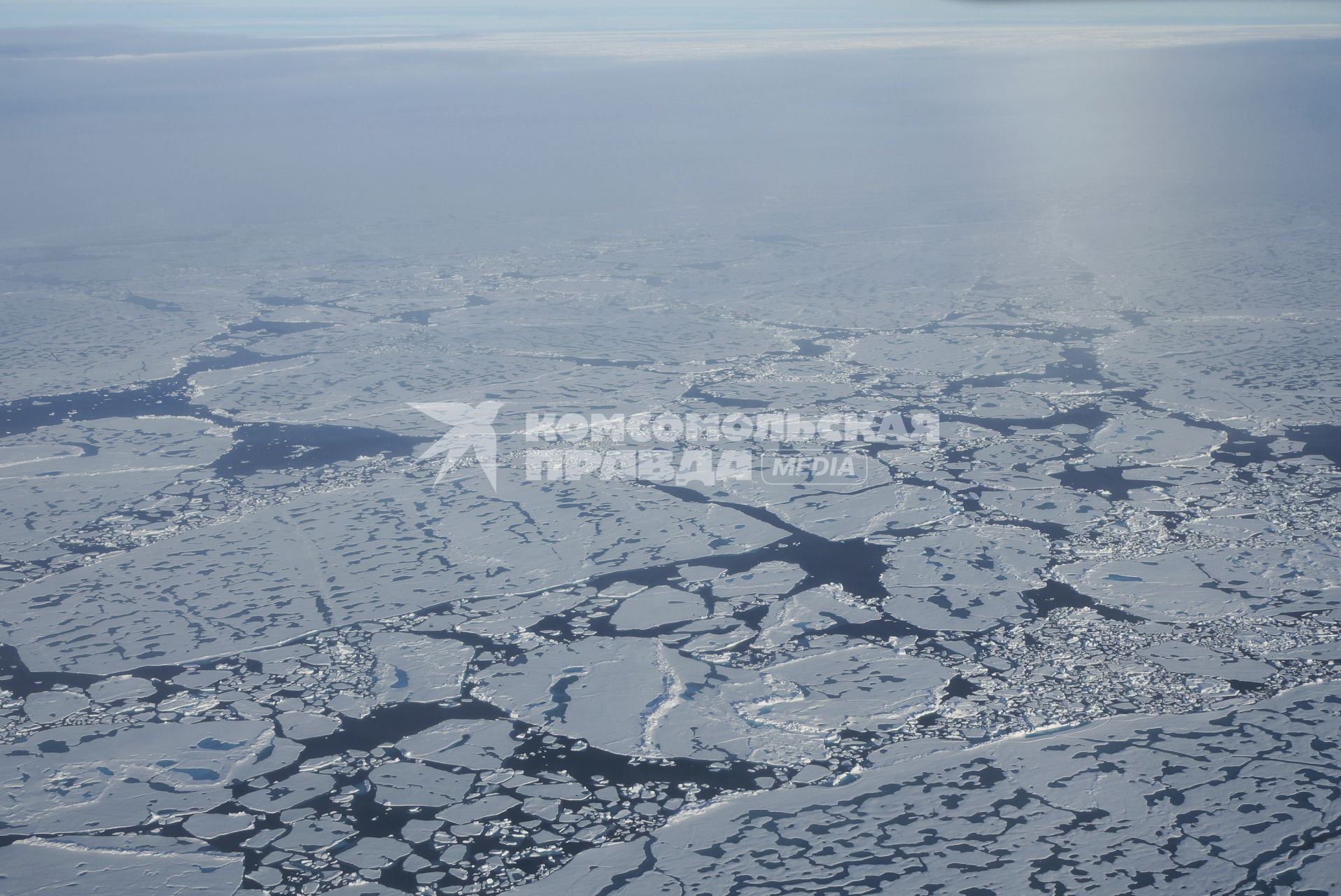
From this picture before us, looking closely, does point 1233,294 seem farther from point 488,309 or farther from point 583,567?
point 583,567

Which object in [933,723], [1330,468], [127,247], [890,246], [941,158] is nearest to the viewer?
[933,723]

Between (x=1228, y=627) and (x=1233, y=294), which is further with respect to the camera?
(x=1233, y=294)

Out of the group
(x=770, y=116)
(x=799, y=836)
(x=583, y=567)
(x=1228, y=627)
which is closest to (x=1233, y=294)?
(x=1228, y=627)

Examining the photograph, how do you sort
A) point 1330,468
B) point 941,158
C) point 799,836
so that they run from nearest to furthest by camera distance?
1. point 799,836
2. point 1330,468
3. point 941,158

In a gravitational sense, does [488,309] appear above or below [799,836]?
above

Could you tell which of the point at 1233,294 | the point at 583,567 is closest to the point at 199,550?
the point at 583,567

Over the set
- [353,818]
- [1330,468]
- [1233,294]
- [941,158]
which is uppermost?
[941,158]
